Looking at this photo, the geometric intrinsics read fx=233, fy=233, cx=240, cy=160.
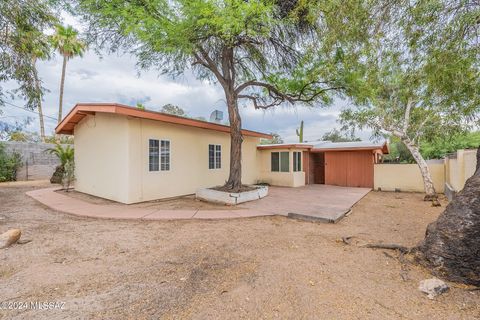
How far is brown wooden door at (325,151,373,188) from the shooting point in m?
12.4

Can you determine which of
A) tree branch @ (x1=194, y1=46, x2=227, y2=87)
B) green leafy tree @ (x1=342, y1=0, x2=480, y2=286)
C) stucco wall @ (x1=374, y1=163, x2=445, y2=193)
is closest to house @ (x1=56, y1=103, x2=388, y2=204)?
stucco wall @ (x1=374, y1=163, x2=445, y2=193)

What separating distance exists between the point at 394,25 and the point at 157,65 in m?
7.25

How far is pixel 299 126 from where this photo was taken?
23.3 metres

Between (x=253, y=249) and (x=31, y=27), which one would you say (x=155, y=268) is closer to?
(x=253, y=249)

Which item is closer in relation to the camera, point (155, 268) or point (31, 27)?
point (155, 268)

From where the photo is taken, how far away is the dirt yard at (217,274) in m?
2.20

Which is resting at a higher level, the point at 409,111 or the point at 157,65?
Answer: the point at 157,65

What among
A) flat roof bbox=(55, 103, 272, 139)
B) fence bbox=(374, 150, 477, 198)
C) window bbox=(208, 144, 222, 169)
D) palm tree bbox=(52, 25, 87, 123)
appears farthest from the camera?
palm tree bbox=(52, 25, 87, 123)

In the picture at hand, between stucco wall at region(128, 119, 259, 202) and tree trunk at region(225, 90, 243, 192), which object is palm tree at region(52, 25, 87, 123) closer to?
stucco wall at region(128, 119, 259, 202)

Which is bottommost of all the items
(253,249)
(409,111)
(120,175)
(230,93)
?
(253,249)

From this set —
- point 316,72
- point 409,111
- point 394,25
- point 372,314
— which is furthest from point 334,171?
point 372,314

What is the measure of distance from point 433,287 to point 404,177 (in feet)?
34.7

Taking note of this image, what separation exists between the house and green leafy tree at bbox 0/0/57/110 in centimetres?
139

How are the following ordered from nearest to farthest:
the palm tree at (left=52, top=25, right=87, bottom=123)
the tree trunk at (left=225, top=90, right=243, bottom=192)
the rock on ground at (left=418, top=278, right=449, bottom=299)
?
the rock on ground at (left=418, top=278, right=449, bottom=299) → the tree trunk at (left=225, top=90, right=243, bottom=192) → the palm tree at (left=52, top=25, right=87, bottom=123)
